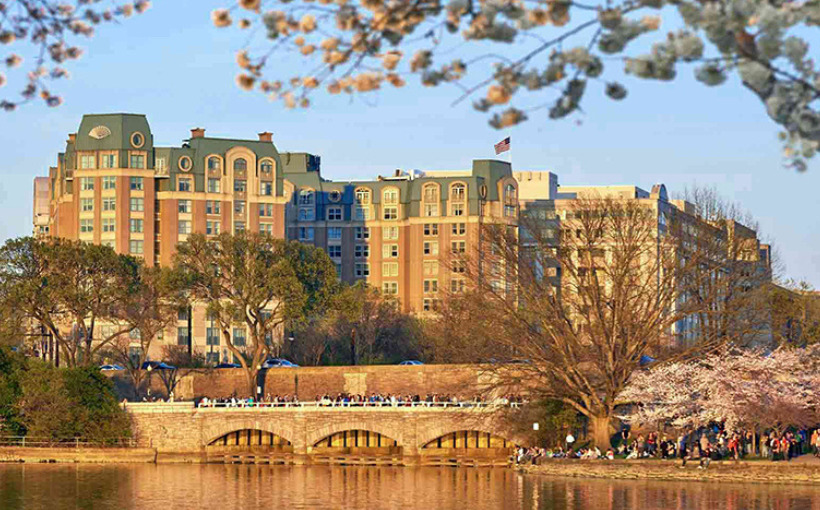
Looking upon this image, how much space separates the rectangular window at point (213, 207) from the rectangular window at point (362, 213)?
23557 mm

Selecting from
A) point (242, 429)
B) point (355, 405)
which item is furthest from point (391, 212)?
point (355, 405)

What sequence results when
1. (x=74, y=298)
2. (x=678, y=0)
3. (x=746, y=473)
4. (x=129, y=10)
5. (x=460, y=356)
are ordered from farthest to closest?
(x=74, y=298), (x=460, y=356), (x=746, y=473), (x=129, y=10), (x=678, y=0)

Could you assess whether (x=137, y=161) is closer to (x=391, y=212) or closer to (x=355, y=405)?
(x=391, y=212)

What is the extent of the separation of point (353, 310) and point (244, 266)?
9.08 m

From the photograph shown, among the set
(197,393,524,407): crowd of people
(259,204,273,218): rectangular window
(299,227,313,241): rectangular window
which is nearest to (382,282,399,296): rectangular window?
(299,227,313,241): rectangular window

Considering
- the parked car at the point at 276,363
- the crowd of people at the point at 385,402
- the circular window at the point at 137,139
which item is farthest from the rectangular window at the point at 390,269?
the crowd of people at the point at 385,402

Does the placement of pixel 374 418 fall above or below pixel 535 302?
below

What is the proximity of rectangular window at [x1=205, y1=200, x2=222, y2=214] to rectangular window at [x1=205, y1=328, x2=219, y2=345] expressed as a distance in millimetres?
12957

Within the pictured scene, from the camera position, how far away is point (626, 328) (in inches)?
3189

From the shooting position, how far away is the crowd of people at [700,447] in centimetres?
7662

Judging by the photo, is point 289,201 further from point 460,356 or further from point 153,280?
point 460,356

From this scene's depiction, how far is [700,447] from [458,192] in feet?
287

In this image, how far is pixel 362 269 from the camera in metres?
169

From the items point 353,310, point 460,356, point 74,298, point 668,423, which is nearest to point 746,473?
point 668,423
